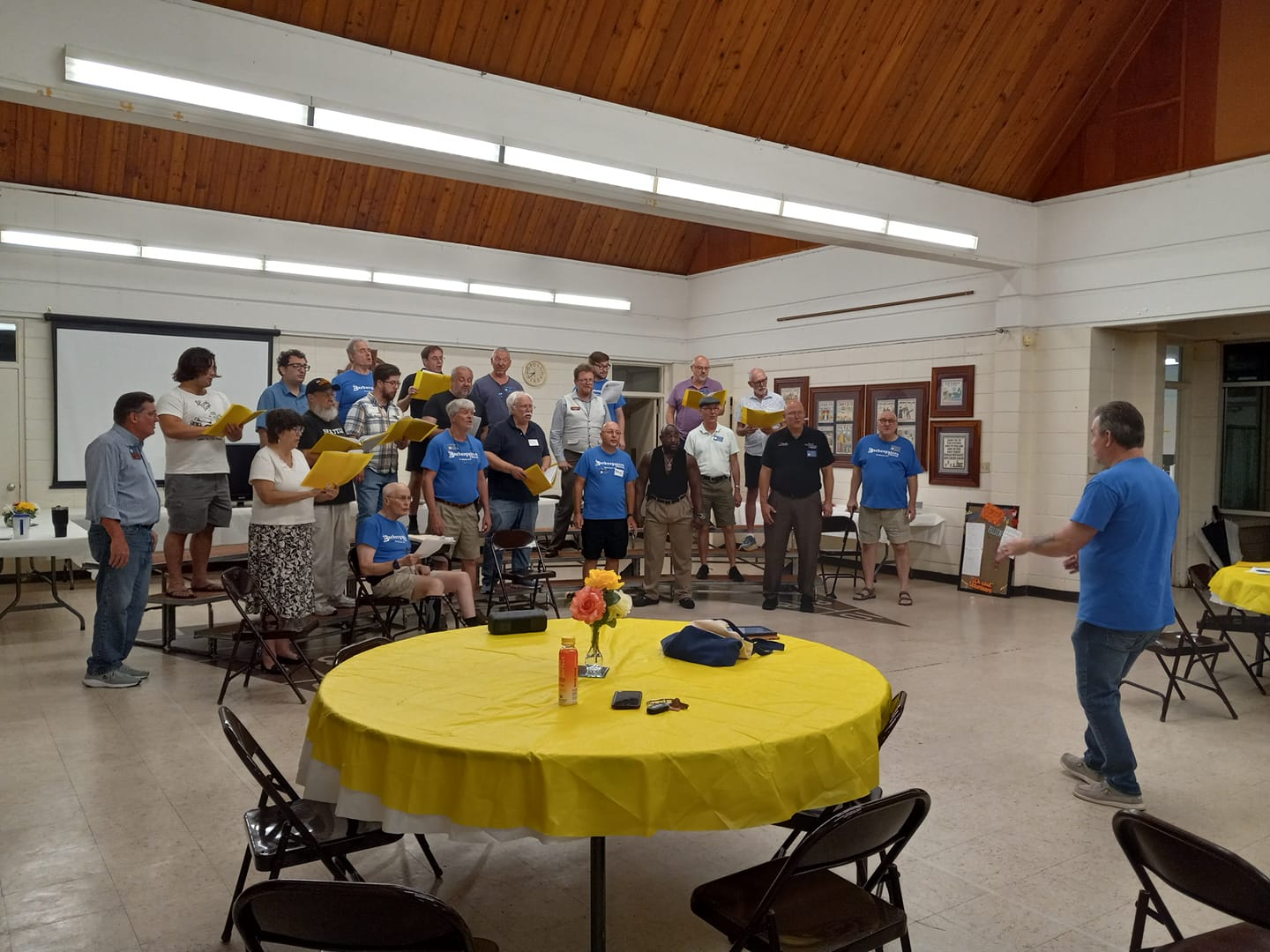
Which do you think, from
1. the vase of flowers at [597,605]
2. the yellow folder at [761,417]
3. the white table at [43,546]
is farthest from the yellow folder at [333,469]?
the yellow folder at [761,417]

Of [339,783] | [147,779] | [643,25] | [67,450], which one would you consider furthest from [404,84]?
[67,450]

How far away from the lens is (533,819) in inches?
86.4

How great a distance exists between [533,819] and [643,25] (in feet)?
19.0

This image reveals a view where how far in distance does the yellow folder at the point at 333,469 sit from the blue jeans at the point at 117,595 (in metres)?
1.08

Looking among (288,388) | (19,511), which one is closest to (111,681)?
(19,511)

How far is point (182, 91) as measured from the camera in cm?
501

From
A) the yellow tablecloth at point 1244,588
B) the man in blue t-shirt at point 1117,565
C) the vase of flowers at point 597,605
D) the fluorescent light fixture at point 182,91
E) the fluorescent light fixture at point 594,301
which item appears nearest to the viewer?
the vase of flowers at point 597,605

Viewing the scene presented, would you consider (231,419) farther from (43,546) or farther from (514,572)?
(514,572)

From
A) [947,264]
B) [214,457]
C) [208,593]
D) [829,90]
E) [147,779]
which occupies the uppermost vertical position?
[829,90]

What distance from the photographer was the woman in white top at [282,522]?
5.50 metres

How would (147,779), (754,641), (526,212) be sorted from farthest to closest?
(526,212) → (147,779) → (754,641)

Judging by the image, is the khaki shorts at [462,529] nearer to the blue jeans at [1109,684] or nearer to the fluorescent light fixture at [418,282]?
the blue jeans at [1109,684]

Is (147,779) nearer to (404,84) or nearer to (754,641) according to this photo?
(754,641)

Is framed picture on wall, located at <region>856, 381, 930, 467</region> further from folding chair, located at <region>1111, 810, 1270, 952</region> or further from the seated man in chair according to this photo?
folding chair, located at <region>1111, 810, 1270, 952</region>
